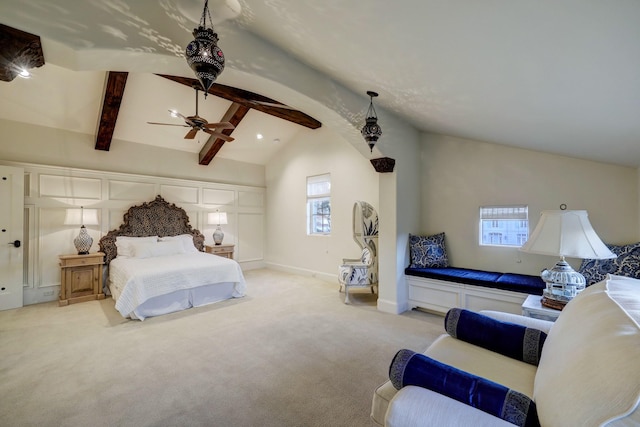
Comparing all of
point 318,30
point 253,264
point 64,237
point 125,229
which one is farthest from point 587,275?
point 64,237

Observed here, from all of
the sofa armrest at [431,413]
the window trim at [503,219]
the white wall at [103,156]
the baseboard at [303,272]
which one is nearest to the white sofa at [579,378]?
the sofa armrest at [431,413]

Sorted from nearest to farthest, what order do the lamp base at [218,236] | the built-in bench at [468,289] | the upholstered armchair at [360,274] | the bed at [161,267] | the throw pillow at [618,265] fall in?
the throw pillow at [618,265] < the built-in bench at [468,289] < the bed at [161,267] < the upholstered armchair at [360,274] < the lamp base at [218,236]

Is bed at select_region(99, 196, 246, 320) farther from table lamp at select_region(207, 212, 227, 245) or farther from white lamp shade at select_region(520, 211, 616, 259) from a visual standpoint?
white lamp shade at select_region(520, 211, 616, 259)

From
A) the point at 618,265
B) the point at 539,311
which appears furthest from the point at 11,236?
the point at 618,265

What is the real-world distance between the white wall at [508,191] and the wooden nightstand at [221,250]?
167 inches

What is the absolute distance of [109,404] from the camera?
201cm

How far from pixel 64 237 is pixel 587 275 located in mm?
7346

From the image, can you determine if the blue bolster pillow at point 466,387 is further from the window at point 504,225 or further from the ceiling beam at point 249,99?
the ceiling beam at point 249,99

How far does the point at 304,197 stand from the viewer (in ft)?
21.1

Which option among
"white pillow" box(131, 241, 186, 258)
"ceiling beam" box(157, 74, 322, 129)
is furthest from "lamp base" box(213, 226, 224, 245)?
"ceiling beam" box(157, 74, 322, 129)

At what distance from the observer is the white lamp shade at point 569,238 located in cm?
210

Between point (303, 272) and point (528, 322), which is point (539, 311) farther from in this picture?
point (303, 272)

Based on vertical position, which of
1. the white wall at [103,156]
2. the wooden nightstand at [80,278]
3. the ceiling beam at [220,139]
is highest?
the ceiling beam at [220,139]

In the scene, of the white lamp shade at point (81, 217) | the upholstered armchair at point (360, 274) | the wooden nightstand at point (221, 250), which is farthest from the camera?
the wooden nightstand at point (221, 250)
